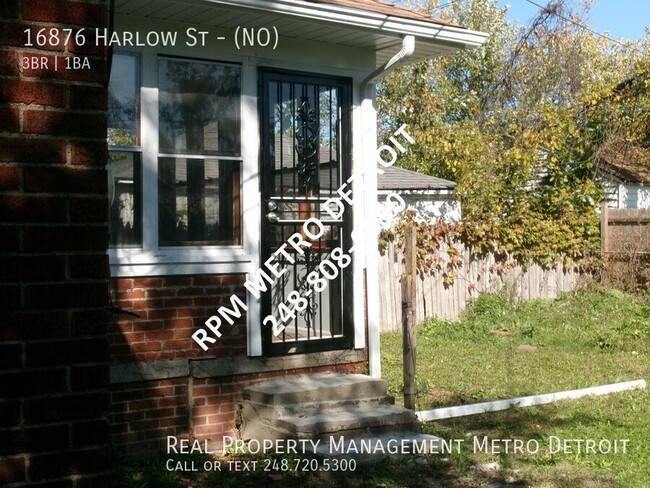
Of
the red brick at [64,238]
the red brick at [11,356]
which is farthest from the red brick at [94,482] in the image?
the red brick at [64,238]

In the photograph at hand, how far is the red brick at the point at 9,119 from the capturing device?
2.37 metres

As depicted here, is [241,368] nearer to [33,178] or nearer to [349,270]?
[349,270]

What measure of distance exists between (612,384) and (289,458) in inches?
175

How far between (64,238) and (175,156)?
4.21 metres

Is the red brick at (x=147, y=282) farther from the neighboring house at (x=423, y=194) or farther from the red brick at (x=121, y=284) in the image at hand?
the neighboring house at (x=423, y=194)

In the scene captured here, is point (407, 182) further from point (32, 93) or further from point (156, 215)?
point (32, 93)

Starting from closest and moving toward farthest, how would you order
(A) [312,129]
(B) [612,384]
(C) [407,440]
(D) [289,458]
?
(D) [289,458] → (C) [407,440] → (A) [312,129] → (B) [612,384]

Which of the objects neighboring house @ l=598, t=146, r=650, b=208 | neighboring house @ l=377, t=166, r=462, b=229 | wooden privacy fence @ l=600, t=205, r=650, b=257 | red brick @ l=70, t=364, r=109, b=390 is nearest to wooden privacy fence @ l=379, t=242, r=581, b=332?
wooden privacy fence @ l=600, t=205, r=650, b=257

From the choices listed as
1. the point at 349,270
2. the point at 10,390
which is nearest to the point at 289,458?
the point at 349,270

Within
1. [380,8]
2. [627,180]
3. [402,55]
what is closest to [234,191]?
[402,55]

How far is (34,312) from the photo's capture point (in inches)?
93.8

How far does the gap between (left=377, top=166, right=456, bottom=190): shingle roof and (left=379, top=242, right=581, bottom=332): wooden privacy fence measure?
2.83m

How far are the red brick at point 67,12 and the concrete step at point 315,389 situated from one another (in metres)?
4.28

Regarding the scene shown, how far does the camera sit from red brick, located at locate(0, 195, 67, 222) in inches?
92.6
